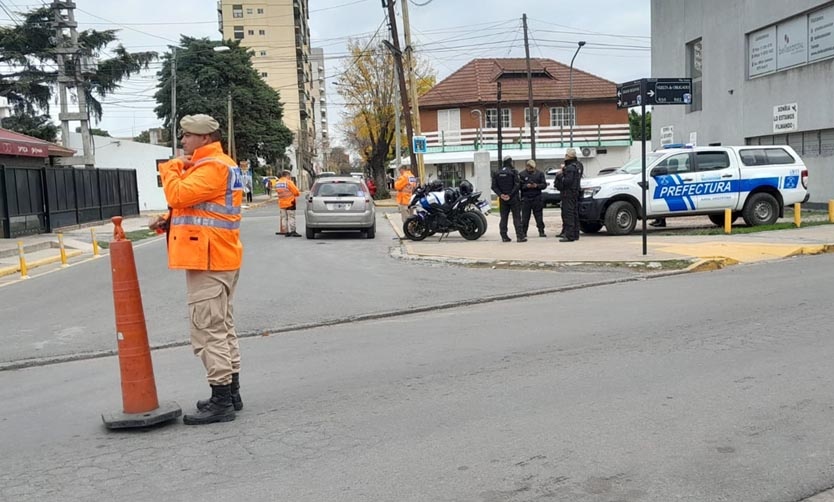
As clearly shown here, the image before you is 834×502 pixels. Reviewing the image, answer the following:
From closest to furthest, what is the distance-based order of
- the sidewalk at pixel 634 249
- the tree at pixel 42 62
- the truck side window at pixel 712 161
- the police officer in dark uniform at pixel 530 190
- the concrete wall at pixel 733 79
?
the sidewalk at pixel 634 249, the police officer in dark uniform at pixel 530 190, the truck side window at pixel 712 161, the concrete wall at pixel 733 79, the tree at pixel 42 62

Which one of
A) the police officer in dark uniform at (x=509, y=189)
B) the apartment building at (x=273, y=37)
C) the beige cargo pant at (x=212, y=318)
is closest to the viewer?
the beige cargo pant at (x=212, y=318)

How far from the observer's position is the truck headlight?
16359 millimetres

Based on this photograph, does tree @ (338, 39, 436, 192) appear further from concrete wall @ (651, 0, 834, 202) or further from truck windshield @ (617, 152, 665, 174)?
truck windshield @ (617, 152, 665, 174)

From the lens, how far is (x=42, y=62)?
45.0 metres

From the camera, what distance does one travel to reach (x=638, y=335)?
733 cm

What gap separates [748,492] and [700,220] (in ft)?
58.3

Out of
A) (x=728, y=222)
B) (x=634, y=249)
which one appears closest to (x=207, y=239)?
(x=634, y=249)

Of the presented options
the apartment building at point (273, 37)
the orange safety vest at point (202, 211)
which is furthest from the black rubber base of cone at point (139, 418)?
the apartment building at point (273, 37)

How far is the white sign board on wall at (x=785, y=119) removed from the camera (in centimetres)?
2322

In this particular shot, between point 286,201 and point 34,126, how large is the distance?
3589 cm

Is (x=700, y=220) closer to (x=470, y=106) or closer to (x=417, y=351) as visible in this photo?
(x=417, y=351)

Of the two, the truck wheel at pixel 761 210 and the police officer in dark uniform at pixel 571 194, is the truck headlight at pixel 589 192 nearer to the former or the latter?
the police officer in dark uniform at pixel 571 194

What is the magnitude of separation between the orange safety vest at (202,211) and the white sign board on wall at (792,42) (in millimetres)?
22818

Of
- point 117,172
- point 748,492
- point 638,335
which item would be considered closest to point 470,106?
point 117,172
